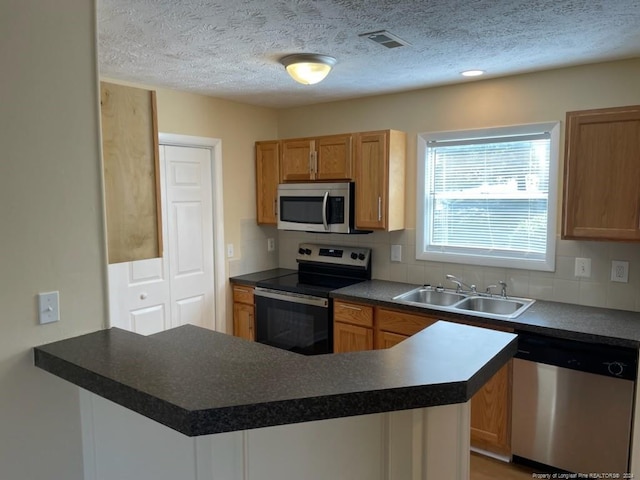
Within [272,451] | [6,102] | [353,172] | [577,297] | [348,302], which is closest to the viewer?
[272,451]

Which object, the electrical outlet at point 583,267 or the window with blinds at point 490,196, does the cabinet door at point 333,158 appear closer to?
the window with blinds at point 490,196

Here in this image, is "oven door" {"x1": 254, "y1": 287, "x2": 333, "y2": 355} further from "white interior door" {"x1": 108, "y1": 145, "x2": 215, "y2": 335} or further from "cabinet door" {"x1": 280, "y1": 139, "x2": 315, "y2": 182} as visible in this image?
"cabinet door" {"x1": 280, "y1": 139, "x2": 315, "y2": 182}

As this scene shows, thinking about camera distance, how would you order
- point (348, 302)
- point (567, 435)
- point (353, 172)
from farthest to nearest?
point (353, 172) → point (348, 302) → point (567, 435)

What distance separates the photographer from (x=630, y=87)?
9.04ft

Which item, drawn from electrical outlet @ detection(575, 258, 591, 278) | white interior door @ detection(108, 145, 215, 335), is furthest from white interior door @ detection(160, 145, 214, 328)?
electrical outlet @ detection(575, 258, 591, 278)

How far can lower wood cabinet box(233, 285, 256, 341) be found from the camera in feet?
13.0

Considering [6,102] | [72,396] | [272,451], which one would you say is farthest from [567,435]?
[6,102]

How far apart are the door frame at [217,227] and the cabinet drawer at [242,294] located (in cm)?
10

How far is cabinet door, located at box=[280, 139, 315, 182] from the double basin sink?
129 cm

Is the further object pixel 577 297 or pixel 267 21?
pixel 577 297

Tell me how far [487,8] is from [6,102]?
1838 millimetres

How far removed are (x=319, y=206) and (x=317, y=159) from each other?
0.39 metres

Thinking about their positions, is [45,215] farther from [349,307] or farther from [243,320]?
[243,320]

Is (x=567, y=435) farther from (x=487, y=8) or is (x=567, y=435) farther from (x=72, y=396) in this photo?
(x=72, y=396)
